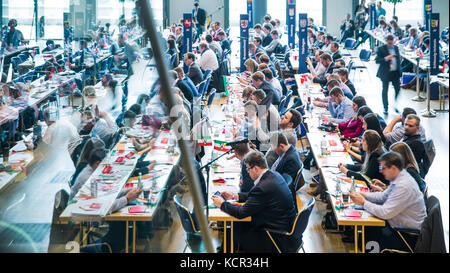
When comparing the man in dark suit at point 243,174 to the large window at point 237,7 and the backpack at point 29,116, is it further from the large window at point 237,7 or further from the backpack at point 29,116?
the large window at point 237,7

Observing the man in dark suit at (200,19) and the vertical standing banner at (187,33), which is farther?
the man in dark suit at (200,19)

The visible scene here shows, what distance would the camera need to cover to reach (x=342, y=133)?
666 cm

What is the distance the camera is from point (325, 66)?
10078mm

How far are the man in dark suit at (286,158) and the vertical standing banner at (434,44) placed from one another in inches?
215

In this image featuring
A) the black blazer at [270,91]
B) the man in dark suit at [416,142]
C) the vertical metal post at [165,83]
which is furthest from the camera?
the black blazer at [270,91]

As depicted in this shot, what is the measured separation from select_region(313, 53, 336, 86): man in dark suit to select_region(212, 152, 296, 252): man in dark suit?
230 inches

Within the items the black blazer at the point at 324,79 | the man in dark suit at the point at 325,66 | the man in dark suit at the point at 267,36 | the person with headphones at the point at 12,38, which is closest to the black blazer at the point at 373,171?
the man in dark suit at the point at 325,66

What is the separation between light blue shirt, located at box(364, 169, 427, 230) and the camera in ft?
13.5

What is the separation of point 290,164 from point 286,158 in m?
0.07

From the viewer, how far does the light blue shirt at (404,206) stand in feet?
13.5

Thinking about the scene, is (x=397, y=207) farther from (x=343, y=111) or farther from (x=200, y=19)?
(x=200, y=19)

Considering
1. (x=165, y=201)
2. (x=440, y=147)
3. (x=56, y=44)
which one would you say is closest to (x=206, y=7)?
(x=56, y=44)

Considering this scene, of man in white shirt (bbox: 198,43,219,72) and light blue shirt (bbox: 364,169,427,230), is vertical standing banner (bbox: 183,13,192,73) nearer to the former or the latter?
man in white shirt (bbox: 198,43,219,72)

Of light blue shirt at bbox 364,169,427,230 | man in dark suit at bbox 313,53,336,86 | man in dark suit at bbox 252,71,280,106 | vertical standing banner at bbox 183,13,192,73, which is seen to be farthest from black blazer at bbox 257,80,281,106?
vertical standing banner at bbox 183,13,192,73
